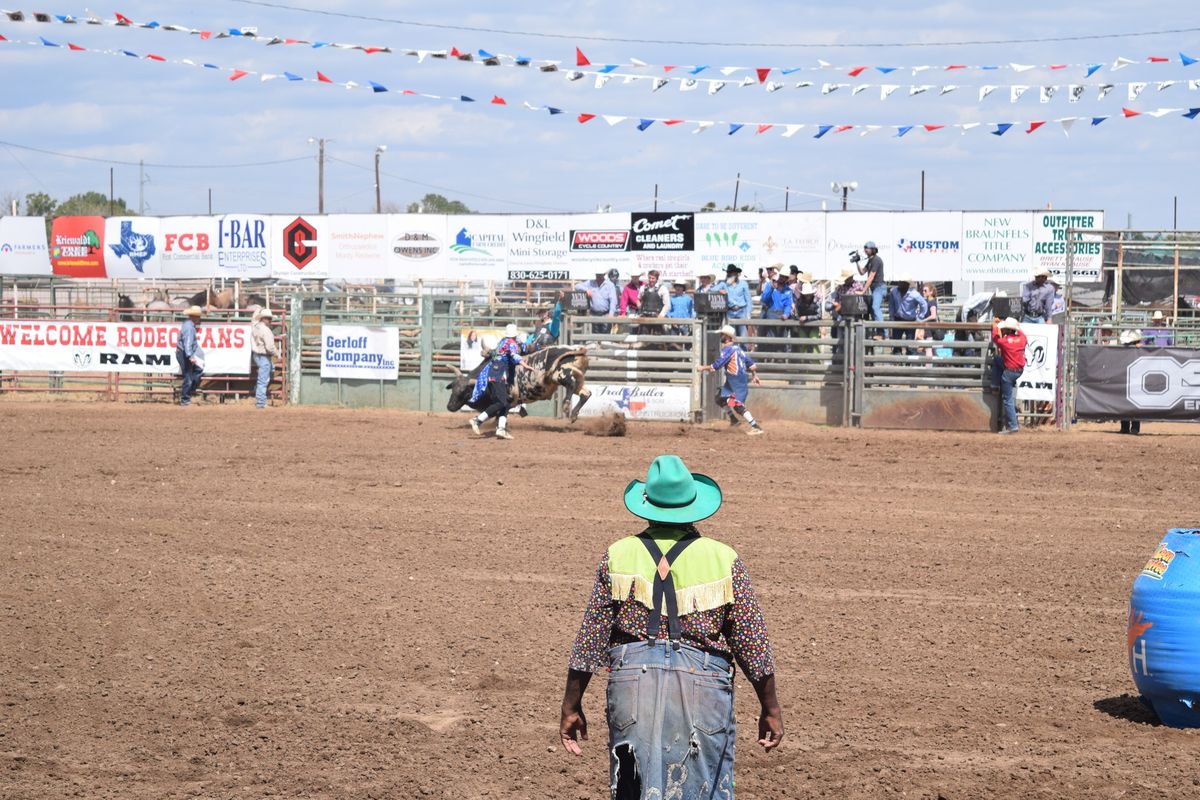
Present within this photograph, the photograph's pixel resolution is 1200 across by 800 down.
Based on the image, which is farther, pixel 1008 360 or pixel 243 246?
pixel 243 246

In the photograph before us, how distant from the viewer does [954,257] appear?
3416 cm

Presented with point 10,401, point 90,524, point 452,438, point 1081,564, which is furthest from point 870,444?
point 10,401

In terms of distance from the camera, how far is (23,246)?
42969 millimetres

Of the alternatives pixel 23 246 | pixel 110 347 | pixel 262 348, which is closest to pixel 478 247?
pixel 110 347

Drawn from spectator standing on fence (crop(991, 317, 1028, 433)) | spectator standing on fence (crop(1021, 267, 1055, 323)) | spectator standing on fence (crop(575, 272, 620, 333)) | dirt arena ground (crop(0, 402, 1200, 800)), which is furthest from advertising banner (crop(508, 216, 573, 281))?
dirt arena ground (crop(0, 402, 1200, 800))

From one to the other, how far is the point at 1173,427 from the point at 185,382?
16750mm

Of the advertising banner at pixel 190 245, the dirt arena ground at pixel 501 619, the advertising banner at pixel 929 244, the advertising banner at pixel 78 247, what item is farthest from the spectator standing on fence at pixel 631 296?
the advertising banner at pixel 78 247

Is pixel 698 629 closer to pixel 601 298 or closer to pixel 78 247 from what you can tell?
pixel 601 298

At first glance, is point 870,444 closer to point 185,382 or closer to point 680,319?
point 680,319

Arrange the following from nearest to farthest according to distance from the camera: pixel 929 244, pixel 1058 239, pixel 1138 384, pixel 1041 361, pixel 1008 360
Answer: pixel 1008 360, pixel 1138 384, pixel 1041 361, pixel 1058 239, pixel 929 244

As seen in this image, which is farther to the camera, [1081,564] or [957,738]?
[1081,564]

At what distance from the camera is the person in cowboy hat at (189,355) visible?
80.2 feet

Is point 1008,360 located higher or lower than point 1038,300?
lower

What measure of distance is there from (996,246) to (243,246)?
66.8 ft
